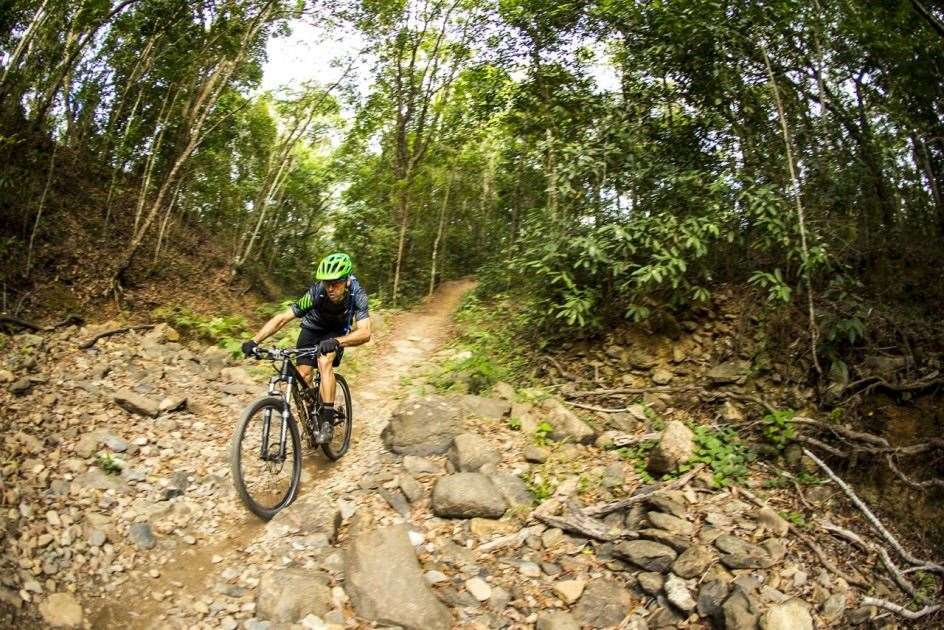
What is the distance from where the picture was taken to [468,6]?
13.0 metres

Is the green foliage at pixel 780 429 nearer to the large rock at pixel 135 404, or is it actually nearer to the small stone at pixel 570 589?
the small stone at pixel 570 589

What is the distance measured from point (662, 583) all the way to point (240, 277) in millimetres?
14110

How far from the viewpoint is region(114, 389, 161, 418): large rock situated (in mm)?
5062

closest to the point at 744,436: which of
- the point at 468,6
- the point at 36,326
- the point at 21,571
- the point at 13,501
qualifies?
the point at 21,571

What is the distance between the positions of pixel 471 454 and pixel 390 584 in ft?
5.16

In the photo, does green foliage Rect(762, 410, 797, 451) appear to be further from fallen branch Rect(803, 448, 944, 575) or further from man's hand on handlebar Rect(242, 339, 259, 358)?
man's hand on handlebar Rect(242, 339, 259, 358)

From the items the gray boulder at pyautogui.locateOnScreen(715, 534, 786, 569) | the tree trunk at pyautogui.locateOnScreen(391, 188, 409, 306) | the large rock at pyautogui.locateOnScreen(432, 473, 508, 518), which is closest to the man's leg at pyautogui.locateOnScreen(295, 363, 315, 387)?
the large rock at pyautogui.locateOnScreen(432, 473, 508, 518)

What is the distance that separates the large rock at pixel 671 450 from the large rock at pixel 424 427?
Result: 1902 millimetres

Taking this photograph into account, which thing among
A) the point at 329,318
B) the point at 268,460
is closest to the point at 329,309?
the point at 329,318

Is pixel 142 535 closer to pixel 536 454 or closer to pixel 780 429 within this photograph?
pixel 536 454

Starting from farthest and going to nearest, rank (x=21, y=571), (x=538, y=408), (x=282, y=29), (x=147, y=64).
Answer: (x=282, y=29), (x=147, y=64), (x=538, y=408), (x=21, y=571)

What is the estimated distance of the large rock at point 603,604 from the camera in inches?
120

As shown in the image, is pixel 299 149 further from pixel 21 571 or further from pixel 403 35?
pixel 21 571

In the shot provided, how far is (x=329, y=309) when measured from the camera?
4824mm
